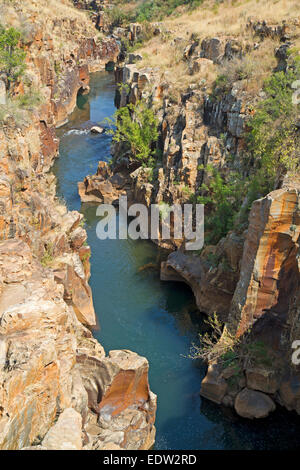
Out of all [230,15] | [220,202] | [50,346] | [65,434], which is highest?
[230,15]

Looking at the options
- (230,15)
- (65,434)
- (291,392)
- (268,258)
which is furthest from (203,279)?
(230,15)

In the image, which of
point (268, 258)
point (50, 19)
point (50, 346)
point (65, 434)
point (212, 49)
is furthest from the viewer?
point (50, 19)

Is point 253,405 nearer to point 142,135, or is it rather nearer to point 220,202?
point 220,202

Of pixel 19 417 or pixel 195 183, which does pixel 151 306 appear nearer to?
pixel 195 183

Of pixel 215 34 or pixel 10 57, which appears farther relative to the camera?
pixel 215 34

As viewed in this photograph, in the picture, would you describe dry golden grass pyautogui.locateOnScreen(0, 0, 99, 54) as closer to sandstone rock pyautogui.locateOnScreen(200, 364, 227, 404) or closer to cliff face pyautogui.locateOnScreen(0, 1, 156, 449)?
cliff face pyautogui.locateOnScreen(0, 1, 156, 449)

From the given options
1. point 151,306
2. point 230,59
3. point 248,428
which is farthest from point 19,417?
point 230,59
